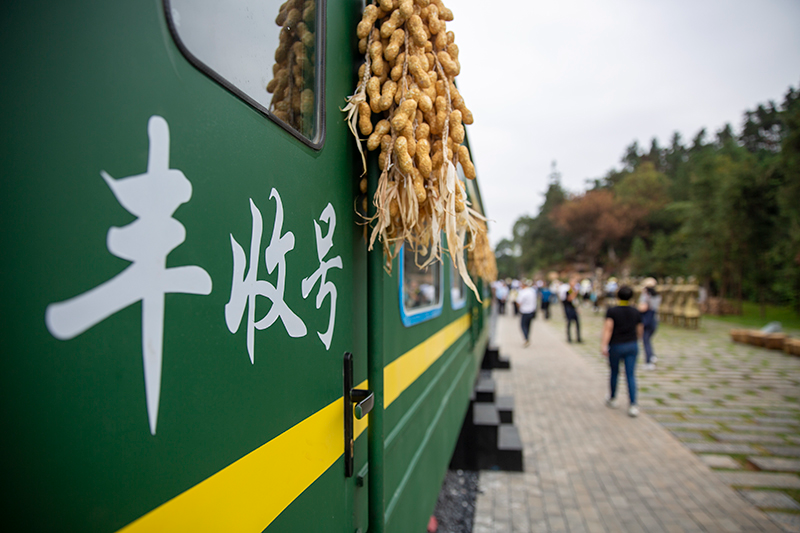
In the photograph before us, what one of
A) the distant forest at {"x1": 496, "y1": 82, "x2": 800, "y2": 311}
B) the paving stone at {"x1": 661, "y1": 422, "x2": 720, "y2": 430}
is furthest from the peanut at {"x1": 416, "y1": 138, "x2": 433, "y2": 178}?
the distant forest at {"x1": 496, "y1": 82, "x2": 800, "y2": 311}

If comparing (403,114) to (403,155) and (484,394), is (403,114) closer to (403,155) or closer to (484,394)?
(403,155)

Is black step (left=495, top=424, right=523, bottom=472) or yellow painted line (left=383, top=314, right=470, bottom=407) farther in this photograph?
black step (left=495, top=424, right=523, bottom=472)

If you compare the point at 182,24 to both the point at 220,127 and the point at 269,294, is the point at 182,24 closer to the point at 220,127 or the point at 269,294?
the point at 220,127

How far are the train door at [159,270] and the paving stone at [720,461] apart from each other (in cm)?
514

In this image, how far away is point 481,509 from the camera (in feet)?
12.5

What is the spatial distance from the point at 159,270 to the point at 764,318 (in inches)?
1051

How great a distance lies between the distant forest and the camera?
20.0 meters

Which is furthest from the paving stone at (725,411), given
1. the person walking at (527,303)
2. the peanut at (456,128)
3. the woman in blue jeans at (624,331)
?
the peanut at (456,128)

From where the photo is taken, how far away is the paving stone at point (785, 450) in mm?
4902

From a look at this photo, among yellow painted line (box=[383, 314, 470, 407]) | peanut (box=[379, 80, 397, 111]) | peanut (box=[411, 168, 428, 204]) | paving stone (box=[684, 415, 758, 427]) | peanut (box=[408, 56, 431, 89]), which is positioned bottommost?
paving stone (box=[684, 415, 758, 427])

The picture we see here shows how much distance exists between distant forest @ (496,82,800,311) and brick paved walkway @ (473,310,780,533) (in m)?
15.7

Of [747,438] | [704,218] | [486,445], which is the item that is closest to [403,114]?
[486,445]

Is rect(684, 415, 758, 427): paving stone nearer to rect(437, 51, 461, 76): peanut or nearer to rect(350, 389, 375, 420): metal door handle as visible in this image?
rect(350, 389, 375, 420): metal door handle

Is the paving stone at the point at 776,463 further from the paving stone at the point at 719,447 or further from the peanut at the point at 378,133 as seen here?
the peanut at the point at 378,133
